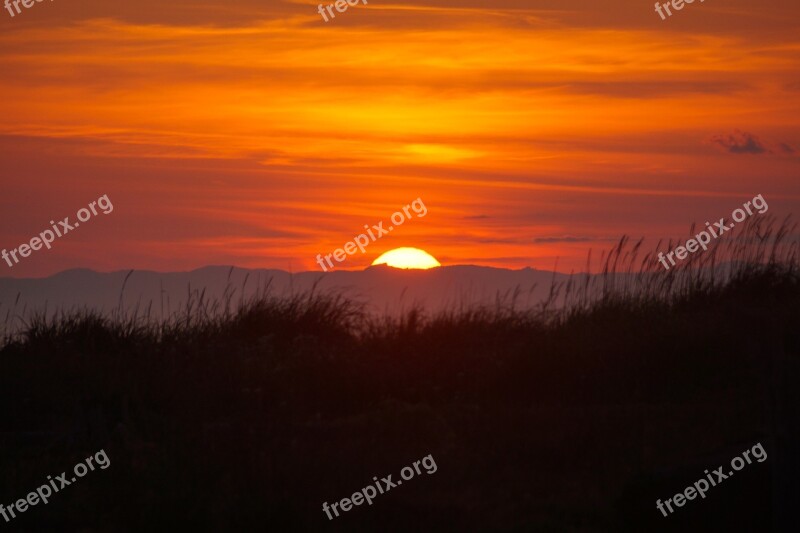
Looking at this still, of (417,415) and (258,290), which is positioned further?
(258,290)

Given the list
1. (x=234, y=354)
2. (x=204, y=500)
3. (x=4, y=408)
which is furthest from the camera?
(x=234, y=354)

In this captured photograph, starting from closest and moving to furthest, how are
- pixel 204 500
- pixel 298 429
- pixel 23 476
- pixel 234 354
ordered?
pixel 204 500, pixel 23 476, pixel 298 429, pixel 234 354

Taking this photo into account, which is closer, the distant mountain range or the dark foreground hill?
the dark foreground hill

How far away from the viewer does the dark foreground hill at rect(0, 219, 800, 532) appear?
26.0 ft

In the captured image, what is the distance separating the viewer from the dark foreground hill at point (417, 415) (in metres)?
7.93

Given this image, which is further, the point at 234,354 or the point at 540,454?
the point at 234,354

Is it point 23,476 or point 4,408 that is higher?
point 4,408

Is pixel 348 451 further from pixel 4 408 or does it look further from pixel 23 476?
pixel 4 408

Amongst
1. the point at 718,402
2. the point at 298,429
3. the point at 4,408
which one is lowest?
the point at 718,402

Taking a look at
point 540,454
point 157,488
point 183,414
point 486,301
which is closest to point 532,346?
point 486,301

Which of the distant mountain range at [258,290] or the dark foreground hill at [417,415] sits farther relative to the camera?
the distant mountain range at [258,290]

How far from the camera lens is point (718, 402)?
38.3 feet

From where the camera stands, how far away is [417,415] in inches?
431

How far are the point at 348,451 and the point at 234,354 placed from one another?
4019 millimetres
